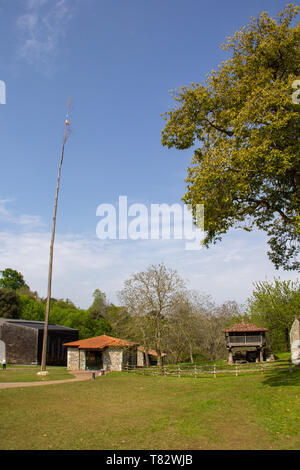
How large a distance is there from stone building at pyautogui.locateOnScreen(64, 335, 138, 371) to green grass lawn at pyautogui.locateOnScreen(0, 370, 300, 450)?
20493 millimetres

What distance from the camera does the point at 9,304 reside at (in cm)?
6819

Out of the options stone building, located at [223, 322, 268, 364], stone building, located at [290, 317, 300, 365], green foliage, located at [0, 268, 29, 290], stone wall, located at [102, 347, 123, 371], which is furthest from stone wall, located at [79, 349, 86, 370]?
green foliage, located at [0, 268, 29, 290]

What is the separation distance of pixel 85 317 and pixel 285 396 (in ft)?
181

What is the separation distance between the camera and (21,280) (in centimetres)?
10012

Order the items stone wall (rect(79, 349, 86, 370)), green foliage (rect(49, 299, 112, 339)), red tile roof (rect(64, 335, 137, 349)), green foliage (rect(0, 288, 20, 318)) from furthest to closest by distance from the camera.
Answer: green foliage (rect(0, 288, 20, 318)) < green foliage (rect(49, 299, 112, 339)) < stone wall (rect(79, 349, 86, 370)) < red tile roof (rect(64, 335, 137, 349))

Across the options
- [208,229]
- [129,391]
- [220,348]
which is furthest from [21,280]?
[208,229]

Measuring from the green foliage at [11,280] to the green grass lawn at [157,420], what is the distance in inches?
3229

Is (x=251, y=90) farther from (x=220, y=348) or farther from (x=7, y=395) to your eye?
(x=220, y=348)

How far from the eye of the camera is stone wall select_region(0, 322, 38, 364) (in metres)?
46.0

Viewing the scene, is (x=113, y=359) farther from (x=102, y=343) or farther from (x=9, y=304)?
(x=9, y=304)

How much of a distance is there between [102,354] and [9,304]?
116ft

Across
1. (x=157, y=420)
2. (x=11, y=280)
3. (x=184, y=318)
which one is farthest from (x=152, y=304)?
(x=11, y=280)
